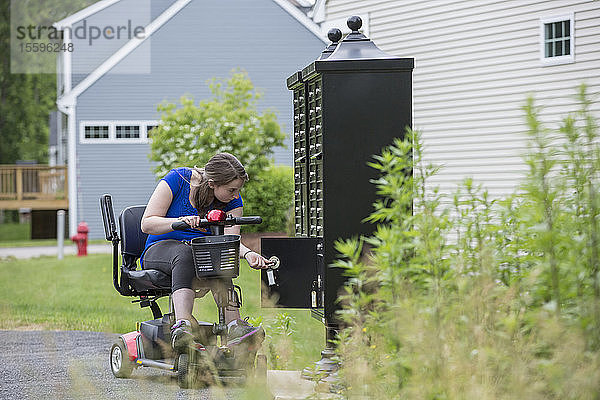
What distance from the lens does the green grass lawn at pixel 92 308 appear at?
6.13 meters

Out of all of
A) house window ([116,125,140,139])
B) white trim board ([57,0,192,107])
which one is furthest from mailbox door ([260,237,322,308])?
house window ([116,125,140,139])

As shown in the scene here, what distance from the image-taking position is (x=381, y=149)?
4969 millimetres

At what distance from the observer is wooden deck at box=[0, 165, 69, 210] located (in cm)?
2706

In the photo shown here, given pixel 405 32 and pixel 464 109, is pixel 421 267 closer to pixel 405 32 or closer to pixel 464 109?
pixel 464 109

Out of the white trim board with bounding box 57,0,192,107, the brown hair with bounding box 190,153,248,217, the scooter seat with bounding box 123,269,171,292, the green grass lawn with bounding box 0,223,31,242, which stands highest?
the white trim board with bounding box 57,0,192,107

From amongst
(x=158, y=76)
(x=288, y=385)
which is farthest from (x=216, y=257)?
(x=158, y=76)

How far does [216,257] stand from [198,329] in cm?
48

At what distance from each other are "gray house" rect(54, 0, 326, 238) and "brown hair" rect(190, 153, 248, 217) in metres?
19.0

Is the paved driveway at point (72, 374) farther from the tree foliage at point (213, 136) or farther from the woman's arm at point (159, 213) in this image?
the tree foliage at point (213, 136)

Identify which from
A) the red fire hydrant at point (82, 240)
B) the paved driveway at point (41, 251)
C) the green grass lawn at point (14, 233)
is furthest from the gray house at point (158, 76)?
the red fire hydrant at point (82, 240)

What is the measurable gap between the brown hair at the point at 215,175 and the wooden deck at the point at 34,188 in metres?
22.1

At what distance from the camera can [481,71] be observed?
14.2 metres

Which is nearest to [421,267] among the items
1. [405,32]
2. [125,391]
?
[125,391]

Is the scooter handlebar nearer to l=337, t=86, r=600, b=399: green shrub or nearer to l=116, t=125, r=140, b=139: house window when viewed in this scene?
l=337, t=86, r=600, b=399: green shrub
